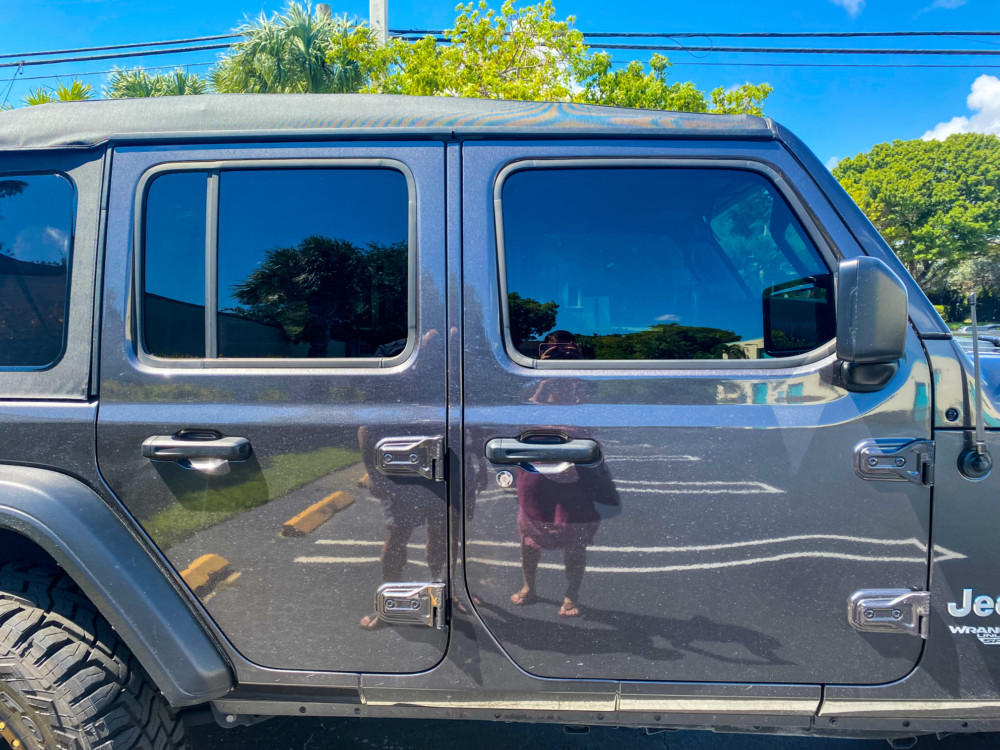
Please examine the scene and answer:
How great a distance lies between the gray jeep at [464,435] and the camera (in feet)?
4.92

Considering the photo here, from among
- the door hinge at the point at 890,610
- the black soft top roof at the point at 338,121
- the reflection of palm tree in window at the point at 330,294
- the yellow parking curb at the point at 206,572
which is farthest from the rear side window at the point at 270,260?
the door hinge at the point at 890,610

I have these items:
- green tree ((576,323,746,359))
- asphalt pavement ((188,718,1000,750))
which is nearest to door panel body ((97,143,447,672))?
green tree ((576,323,746,359))

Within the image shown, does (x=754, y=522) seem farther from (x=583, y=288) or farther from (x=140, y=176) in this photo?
(x=140, y=176)

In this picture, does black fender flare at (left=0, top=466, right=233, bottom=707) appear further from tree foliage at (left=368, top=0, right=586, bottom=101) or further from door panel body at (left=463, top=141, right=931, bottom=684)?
tree foliage at (left=368, top=0, right=586, bottom=101)

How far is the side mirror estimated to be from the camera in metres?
1.35

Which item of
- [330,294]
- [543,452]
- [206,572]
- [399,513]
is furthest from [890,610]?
[206,572]

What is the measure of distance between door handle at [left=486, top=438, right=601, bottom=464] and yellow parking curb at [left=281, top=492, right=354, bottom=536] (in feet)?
1.32

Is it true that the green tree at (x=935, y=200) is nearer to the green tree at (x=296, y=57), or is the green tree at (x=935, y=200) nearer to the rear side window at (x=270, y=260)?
the green tree at (x=296, y=57)

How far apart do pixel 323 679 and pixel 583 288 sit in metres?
1.29

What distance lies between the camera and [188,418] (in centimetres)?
155

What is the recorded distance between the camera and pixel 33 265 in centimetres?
164

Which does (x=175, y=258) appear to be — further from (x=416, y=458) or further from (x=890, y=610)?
(x=890, y=610)

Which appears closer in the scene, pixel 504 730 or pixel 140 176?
pixel 140 176

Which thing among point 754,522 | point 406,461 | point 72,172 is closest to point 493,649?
point 406,461
